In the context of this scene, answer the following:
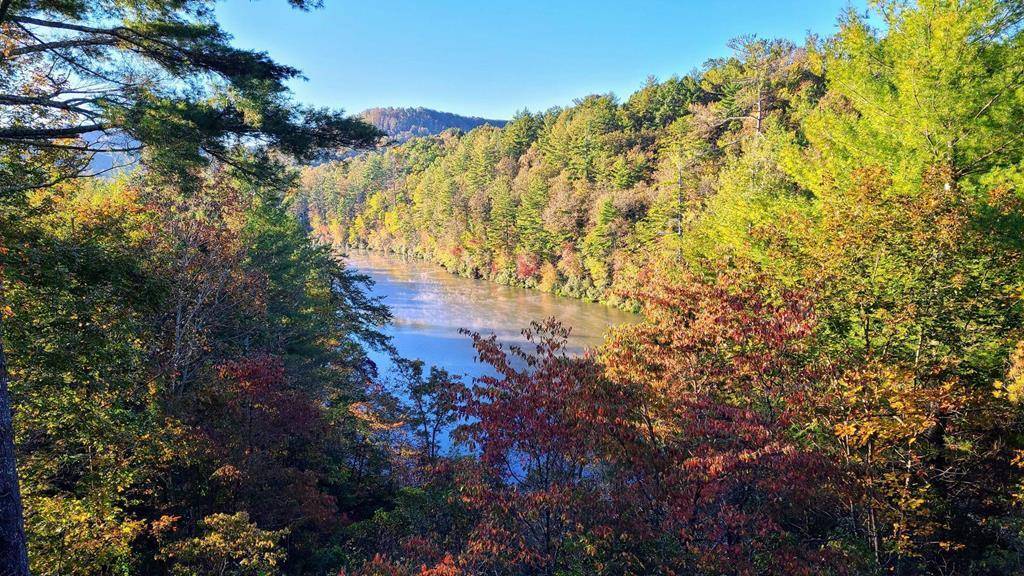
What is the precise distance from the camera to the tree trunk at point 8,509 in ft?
15.9

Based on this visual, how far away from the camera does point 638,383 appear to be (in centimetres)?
737

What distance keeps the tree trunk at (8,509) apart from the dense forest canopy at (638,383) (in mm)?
1329

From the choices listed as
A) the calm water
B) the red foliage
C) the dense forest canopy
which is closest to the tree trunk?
the dense forest canopy

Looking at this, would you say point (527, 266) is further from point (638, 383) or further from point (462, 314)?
point (638, 383)

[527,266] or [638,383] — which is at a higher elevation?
[638,383]

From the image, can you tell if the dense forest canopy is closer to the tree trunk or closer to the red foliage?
the tree trunk

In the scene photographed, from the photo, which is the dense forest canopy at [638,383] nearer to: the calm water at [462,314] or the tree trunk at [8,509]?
the tree trunk at [8,509]

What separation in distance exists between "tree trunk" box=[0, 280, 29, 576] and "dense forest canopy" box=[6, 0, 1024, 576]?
1329mm

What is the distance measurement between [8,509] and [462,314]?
32088 mm

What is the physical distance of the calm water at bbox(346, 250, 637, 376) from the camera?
91.9 ft

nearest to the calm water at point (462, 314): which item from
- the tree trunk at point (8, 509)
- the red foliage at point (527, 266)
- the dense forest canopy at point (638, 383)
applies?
the red foliage at point (527, 266)

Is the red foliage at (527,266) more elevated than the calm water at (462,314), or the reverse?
the red foliage at (527,266)

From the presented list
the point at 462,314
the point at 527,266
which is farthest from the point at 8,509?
the point at 527,266

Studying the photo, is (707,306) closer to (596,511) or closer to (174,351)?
(596,511)
